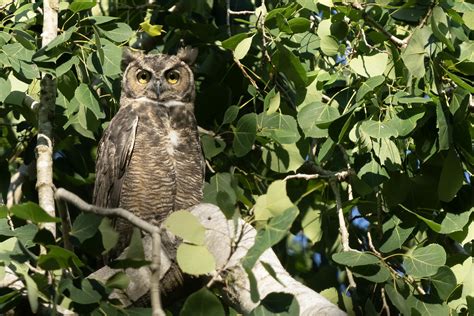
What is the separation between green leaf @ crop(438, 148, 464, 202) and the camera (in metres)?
3.15

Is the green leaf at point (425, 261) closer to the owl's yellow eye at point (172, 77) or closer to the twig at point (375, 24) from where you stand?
the twig at point (375, 24)

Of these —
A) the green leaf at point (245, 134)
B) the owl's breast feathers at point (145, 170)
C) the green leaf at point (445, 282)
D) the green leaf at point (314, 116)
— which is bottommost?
the owl's breast feathers at point (145, 170)

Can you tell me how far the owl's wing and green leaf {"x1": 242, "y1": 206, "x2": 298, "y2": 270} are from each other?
1.91m

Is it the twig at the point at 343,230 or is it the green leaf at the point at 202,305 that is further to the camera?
the twig at the point at 343,230

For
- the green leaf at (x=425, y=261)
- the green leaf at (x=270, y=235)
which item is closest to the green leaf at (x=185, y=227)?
the green leaf at (x=270, y=235)

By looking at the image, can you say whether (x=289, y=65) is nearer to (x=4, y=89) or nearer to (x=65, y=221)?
(x=4, y=89)

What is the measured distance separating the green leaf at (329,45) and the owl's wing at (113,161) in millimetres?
1069

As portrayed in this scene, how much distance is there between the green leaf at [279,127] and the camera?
11.0ft

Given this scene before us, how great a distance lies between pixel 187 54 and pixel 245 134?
1036 millimetres

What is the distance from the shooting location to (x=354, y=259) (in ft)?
9.67

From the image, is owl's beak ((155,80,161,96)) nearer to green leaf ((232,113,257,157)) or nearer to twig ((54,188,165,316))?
green leaf ((232,113,257,157))

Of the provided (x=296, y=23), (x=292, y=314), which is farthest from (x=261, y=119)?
(x=292, y=314)

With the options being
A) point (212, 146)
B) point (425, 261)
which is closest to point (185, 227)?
point (425, 261)

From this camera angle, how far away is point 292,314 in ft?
7.26
